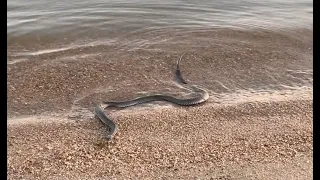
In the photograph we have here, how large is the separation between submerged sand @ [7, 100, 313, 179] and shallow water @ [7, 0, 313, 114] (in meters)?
0.88

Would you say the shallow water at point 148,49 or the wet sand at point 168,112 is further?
the shallow water at point 148,49

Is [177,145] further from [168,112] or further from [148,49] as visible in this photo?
[148,49]

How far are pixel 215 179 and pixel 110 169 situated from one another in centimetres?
133

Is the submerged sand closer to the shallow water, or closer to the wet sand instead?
the wet sand

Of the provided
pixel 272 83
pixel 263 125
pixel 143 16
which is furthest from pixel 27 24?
pixel 263 125

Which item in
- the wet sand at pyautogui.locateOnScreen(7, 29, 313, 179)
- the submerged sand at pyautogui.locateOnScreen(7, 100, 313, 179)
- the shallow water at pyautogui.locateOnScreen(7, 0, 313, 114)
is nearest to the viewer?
the submerged sand at pyautogui.locateOnScreen(7, 100, 313, 179)

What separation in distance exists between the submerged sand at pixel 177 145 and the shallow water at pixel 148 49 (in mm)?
882

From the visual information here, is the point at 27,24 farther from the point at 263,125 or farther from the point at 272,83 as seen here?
the point at 263,125

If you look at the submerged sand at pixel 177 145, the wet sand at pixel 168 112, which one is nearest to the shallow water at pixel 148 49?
the wet sand at pixel 168 112

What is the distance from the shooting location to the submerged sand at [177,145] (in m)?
5.16

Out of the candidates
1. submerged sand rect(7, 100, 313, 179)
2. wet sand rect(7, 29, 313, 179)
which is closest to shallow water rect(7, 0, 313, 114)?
wet sand rect(7, 29, 313, 179)

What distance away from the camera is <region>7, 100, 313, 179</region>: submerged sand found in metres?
5.16

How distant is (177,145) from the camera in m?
5.90

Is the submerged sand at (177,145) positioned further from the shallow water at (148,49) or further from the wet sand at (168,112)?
the shallow water at (148,49)
